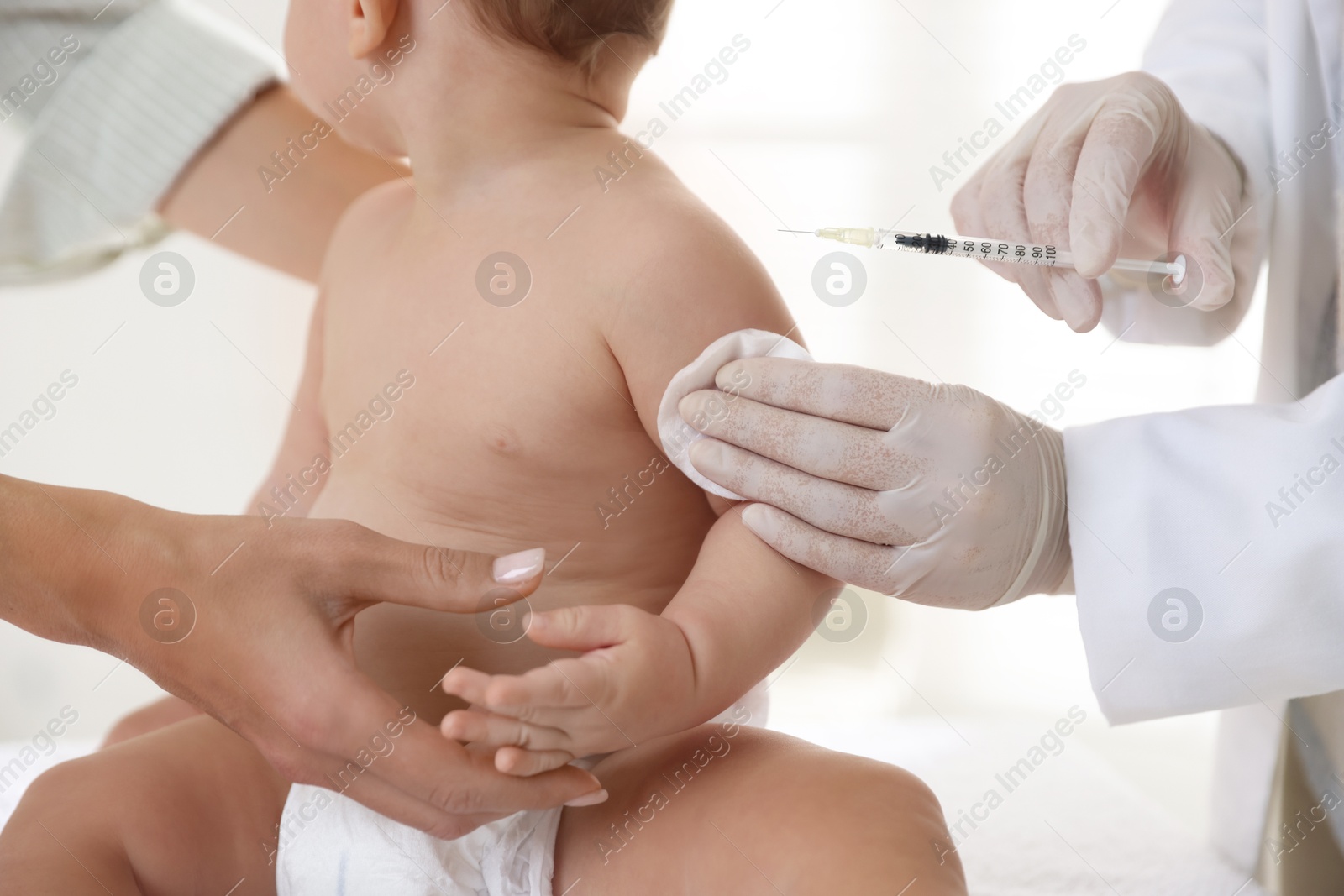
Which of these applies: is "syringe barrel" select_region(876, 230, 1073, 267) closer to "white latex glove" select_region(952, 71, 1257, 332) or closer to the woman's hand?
"white latex glove" select_region(952, 71, 1257, 332)

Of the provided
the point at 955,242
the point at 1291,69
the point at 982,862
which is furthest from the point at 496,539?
the point at 1291,69

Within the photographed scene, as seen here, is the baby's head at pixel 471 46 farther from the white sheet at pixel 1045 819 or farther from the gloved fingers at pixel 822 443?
the white sheet at pixel 1045 819

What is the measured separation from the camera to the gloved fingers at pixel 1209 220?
88cm

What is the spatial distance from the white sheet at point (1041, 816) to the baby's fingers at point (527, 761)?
1.88 ft

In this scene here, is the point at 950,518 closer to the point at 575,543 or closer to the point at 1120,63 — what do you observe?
the point at 575,543

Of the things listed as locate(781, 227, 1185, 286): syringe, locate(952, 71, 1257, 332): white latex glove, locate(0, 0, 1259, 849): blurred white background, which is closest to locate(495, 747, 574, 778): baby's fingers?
locate(781, 227, 1185, 286): syringe

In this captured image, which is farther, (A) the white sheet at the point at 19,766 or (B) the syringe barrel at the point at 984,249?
(A) the white sheet at the point at 19,766

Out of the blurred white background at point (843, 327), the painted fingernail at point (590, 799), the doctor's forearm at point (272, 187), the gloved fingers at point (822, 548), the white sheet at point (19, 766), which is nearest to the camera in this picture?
the painted fingernail at point (590, 799)

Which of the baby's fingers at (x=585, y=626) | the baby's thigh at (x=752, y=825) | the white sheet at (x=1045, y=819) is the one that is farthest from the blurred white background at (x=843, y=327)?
the baby's fingers at (x=585, y=626)

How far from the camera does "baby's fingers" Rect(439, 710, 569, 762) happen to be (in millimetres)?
577

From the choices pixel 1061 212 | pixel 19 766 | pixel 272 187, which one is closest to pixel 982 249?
pixel 1061 212

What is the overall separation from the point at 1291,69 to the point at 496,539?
0.91 m

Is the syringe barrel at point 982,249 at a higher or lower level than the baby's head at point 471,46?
lower

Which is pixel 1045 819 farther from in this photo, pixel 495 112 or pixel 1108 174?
pixel 495 112
